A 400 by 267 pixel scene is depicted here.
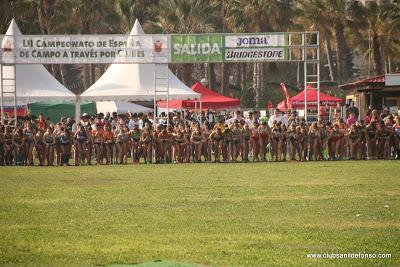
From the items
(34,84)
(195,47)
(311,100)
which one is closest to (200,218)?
(195,47)

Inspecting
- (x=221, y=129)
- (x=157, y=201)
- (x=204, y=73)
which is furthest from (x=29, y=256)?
(x=204, y=73)

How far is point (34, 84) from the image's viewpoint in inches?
1575

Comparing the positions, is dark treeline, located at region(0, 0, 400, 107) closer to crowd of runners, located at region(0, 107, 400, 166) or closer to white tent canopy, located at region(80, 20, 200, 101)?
white tent canopy, located at region(80, 20, 200, 101)

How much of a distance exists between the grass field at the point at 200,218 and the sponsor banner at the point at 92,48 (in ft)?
35.4

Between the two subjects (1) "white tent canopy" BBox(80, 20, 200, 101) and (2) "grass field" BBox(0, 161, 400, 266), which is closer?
(2) "grass field" BBox(0, 161, 400, 266)

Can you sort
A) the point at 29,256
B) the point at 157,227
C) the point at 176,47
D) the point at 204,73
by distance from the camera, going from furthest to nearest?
the point at 204,73
the point at 176,47
the point at 157,227
the point at 29,256

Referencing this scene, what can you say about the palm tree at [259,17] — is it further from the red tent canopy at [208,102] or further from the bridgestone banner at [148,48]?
the bridgestone banner at [148,48]

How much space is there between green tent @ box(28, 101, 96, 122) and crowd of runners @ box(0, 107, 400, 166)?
1692 cm

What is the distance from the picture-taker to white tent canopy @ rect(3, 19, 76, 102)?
39.0 m

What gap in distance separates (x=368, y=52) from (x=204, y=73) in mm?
17500

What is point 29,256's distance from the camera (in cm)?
1116

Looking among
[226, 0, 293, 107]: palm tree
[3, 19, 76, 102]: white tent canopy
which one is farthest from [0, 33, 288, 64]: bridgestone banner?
[226, 0, 293, 107]: palm tree

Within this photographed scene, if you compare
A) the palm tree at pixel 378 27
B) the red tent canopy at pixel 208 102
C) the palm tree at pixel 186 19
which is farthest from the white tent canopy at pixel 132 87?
the palm tree at pixel 186 19

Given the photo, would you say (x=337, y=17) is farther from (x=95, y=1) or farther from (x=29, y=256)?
(x=29, y=256)
